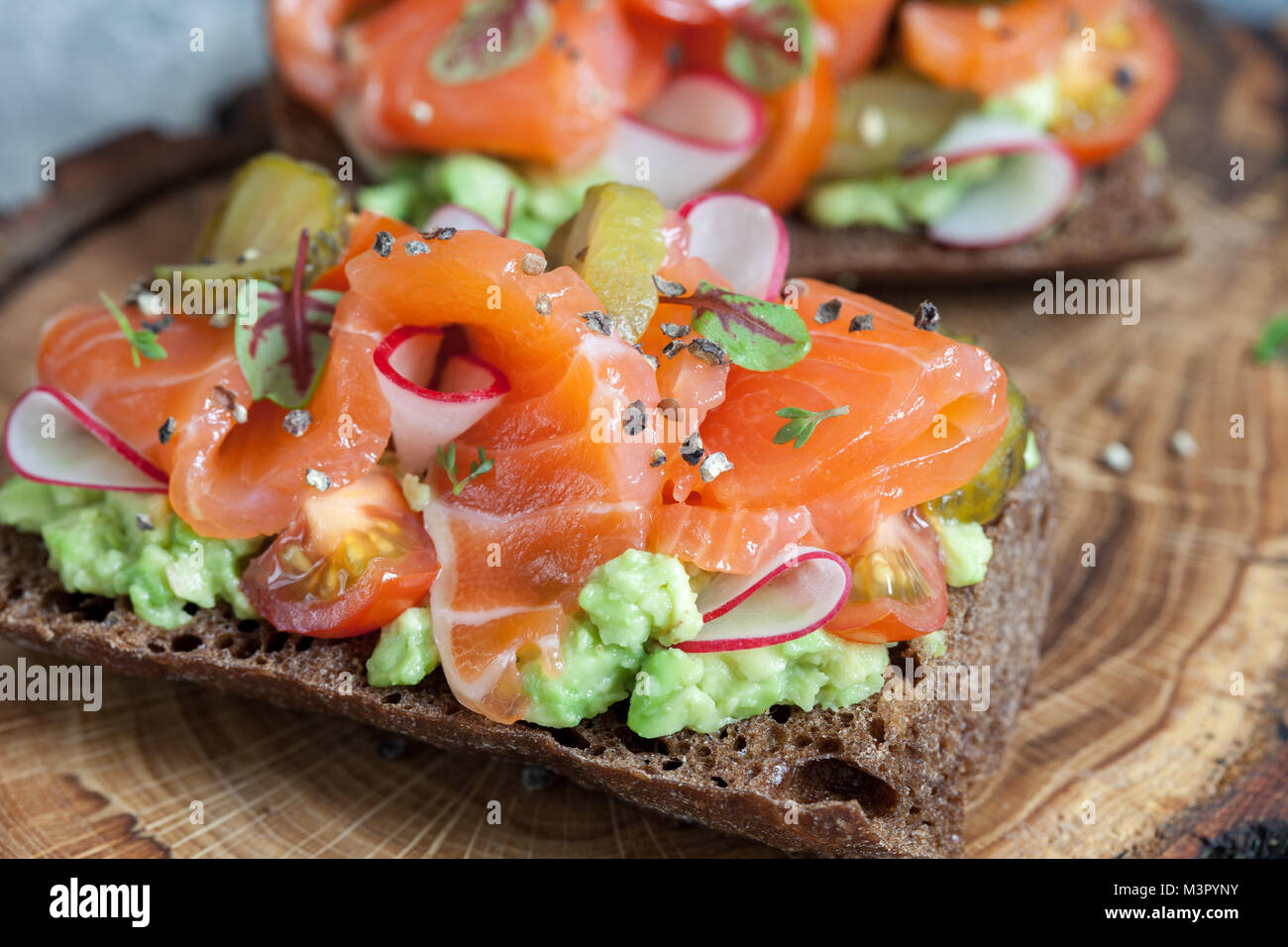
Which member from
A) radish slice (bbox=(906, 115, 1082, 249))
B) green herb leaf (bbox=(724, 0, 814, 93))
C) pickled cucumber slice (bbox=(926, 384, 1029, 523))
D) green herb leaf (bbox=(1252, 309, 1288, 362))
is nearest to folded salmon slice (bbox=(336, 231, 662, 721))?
pickled cucumber slice (bbox=(926, 384, 1029, 523))

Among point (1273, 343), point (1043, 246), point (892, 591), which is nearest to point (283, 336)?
point (892, 591)

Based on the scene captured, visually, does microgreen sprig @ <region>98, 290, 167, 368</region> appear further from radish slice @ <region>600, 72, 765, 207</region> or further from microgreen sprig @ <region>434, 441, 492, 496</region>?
radish slice @ <region>600, 72, 765, 207</region>

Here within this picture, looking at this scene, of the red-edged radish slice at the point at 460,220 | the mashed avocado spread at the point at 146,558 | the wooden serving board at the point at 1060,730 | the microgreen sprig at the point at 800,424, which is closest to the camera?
the microgreen sprig at the point at 800,424

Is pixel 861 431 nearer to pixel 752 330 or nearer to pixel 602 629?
pixel 752 330

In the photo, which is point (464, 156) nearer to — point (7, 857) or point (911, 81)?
point (911, 81)

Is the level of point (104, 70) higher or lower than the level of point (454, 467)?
higher

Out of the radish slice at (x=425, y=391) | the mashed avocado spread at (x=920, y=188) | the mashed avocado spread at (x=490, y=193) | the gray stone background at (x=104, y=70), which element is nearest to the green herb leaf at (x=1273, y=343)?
the mashed avocado spread at (x=920, y=188)

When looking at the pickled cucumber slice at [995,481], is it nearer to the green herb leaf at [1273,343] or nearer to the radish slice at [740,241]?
the radish slice at [740,241]
